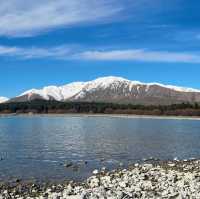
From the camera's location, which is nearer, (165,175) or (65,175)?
(165,175)

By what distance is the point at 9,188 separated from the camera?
89.9ft

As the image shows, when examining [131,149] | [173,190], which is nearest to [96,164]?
[131,149]

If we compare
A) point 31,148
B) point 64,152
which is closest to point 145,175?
point 64,152

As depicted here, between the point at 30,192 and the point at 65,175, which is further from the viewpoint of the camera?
the point at 65,175

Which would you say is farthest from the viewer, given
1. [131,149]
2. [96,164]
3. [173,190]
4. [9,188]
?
[131,149]

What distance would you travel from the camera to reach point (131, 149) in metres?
54.9

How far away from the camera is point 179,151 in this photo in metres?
53.5

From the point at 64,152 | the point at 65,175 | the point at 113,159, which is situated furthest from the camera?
the point at 64,152

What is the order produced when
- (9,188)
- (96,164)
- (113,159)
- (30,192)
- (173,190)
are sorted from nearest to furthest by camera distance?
(173,190) → (30,192) → (9,188) → (96,164) → (113,159)

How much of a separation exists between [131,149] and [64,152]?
8733 mm

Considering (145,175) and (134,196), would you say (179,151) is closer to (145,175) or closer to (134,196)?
(145,175)

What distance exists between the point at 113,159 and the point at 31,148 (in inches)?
578

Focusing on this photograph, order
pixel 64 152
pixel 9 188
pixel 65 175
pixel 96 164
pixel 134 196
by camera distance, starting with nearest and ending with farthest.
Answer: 1. pixel 134 196
2. pixel 9 188
3. pixel 65 175
4. pixel 96 164
5. pixel 64 152

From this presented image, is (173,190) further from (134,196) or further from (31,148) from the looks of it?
(31,148)
